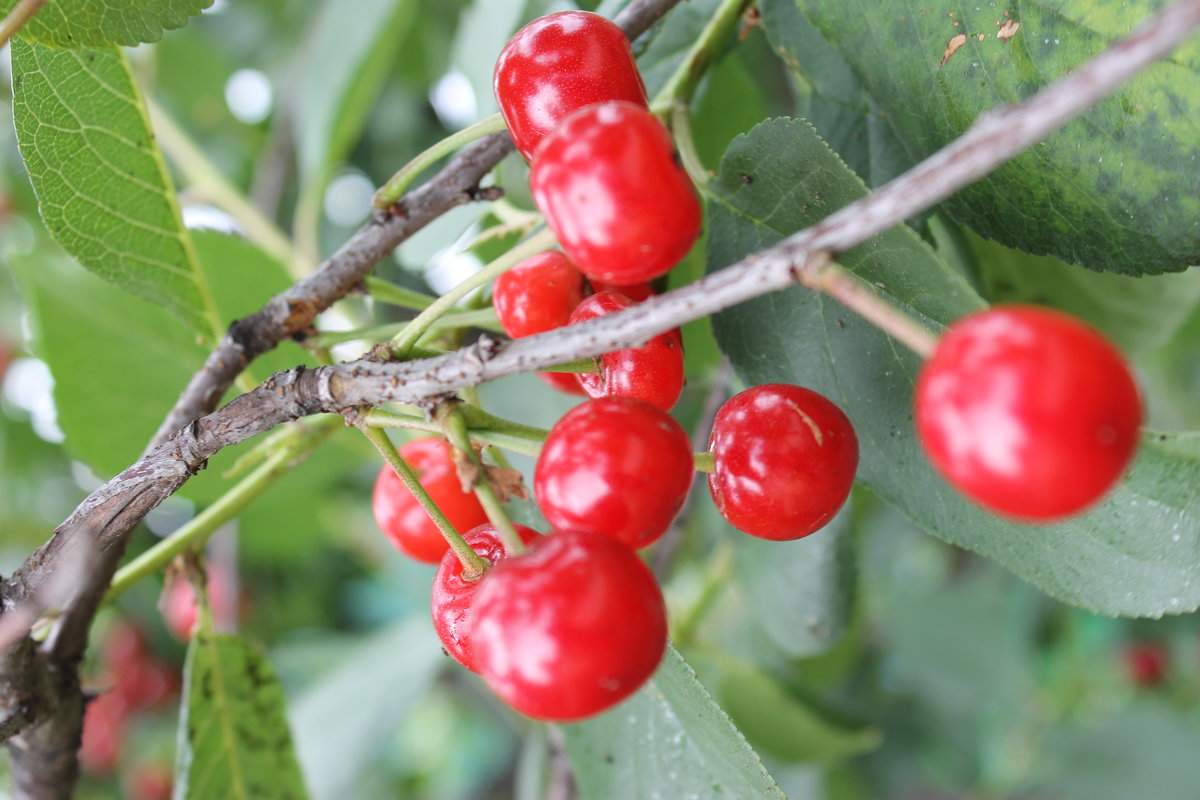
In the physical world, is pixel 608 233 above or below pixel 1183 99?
above

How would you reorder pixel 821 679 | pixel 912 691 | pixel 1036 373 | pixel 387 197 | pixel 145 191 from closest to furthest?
pixel 1036 373 → pixel 387 197 → pixel 145 191 → pixel 821 679 → pixel 912 691

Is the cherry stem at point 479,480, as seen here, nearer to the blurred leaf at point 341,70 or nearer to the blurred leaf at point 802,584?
the blurred leaf at point 802,584

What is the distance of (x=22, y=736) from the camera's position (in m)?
0.89

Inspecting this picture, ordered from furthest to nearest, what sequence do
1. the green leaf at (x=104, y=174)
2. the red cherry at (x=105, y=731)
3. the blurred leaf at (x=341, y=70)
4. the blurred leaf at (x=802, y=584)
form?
the red cherry at (x=105, y=731)
the blurred leaf at (x=341, y=70)
the blurred leaf at (x=802, y=584)
the green leaf at (x=104, y=174)

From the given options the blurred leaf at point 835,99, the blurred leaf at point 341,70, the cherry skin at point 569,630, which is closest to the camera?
the cherry skin at point 569,630

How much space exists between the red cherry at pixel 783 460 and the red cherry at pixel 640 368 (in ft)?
0.17

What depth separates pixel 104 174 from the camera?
0.91 meters

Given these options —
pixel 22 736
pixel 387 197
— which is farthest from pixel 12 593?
pixel 387 197

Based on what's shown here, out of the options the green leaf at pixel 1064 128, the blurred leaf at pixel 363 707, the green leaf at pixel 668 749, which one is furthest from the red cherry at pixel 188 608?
the green leaf at pixel 1064 128

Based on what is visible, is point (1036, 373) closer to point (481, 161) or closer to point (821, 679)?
Answer: point (481, 161)

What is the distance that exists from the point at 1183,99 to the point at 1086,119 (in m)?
0.06

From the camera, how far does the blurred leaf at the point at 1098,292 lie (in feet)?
3.38

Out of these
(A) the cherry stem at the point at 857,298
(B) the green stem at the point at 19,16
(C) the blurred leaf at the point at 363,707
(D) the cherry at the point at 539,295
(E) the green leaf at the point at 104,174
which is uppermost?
(B) the green stem at the point at 19,16

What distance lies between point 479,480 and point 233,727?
26.9 inches
